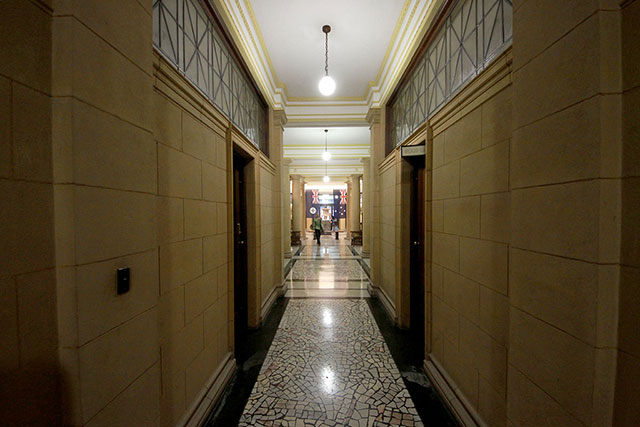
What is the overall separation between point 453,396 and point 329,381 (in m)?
0.99

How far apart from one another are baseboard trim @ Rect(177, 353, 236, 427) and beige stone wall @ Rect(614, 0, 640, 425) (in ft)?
6.92

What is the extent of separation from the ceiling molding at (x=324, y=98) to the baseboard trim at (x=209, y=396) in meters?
3.10

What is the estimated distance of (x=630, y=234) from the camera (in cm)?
75

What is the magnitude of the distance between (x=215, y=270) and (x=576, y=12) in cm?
247

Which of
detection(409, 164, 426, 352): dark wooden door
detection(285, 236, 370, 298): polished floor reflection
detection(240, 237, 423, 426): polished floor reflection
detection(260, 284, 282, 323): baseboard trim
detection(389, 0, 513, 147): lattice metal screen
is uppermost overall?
detection(389, 0, 513, 147): lattice metal screen

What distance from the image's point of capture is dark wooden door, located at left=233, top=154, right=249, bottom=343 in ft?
10.1

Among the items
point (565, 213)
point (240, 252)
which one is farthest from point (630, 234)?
point (240, 252)

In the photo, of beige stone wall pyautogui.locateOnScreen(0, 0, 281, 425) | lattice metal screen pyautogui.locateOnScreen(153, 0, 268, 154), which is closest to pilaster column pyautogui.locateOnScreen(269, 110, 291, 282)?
lattice metal screen pyautogui.locateOnScreen(153, 0, 268, 154)

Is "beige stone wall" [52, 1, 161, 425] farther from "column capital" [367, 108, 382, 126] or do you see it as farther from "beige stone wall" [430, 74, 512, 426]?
"column capital" [367, 108, 382, 126]

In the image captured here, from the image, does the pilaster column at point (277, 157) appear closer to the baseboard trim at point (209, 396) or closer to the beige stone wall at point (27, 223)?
the baseboard trim at point (209, 396)

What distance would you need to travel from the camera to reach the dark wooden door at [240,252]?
10.1 feet

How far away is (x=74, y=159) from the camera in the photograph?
2.68ft

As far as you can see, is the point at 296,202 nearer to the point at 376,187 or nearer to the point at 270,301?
the point at 376,187

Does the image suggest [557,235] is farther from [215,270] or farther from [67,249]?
[215,270]
